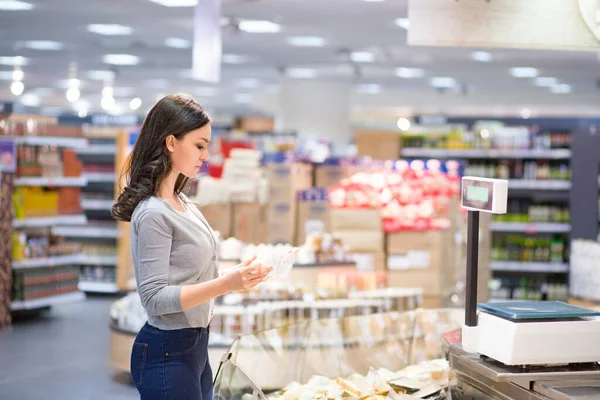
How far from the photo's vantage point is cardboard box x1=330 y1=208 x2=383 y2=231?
8.62 m

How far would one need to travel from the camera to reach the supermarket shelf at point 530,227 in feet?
41.1

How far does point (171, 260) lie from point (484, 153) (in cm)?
1082

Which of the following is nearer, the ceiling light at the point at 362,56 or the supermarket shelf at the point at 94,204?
the supermarket shelf at the point at 94,204

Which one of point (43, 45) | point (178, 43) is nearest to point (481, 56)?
point (178, 43)

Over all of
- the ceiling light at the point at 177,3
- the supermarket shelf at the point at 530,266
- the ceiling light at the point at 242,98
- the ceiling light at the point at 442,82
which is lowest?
the supermarket shelf at the point at 530,266

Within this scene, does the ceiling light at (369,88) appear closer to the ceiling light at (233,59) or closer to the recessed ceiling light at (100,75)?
the ceiling light at (233,59)

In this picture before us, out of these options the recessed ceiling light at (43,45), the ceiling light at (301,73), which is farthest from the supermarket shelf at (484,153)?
the recessed ceiling light at (43,45)

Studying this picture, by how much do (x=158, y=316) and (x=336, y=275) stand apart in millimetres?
4637

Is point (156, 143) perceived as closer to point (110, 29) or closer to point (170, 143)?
point (170, 143)

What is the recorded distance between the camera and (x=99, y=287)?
1316 centimetres

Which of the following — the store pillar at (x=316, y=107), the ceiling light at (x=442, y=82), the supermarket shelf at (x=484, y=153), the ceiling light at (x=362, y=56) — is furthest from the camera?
the ceiling light at (x=442, y=82)

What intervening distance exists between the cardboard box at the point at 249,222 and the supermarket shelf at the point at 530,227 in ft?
16.5

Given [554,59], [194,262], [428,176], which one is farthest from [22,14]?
[194,262]

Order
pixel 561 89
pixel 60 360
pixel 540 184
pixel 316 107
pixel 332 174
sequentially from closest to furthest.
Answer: pixel 60 360, pixel 332 174, pixel 540 184, pixel 316 107, pixel 561 89
